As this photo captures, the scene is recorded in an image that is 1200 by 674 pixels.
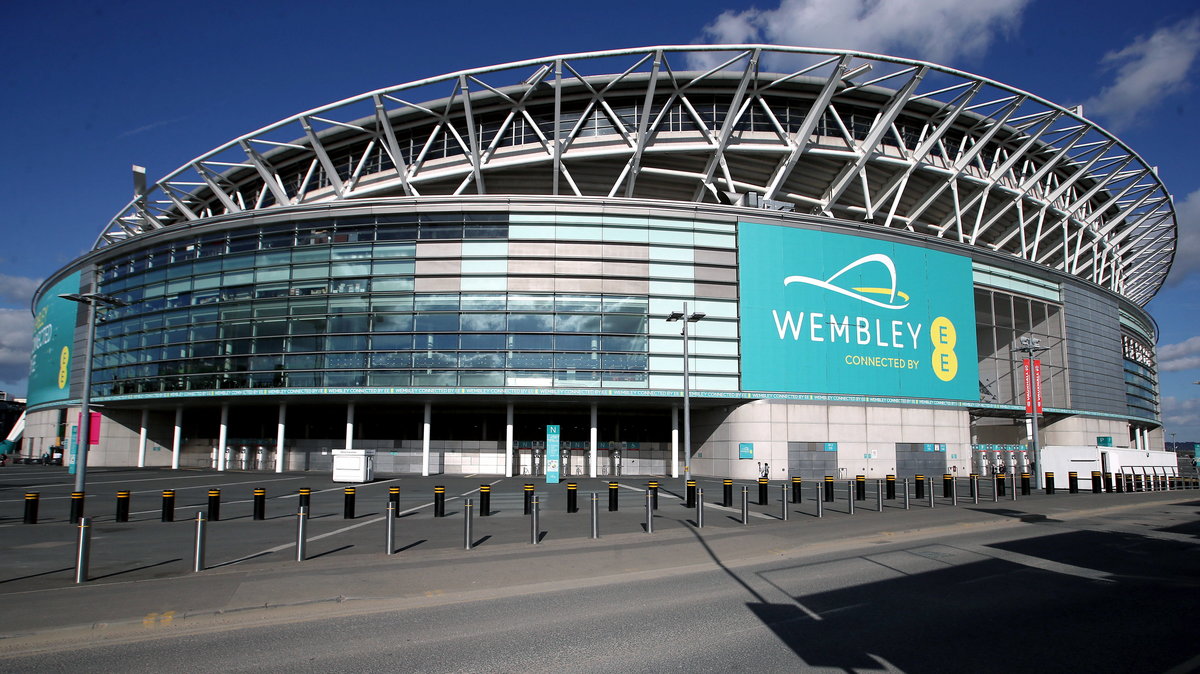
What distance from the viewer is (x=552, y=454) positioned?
111 ft

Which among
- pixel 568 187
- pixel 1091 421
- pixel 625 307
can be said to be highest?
pixel 568 187

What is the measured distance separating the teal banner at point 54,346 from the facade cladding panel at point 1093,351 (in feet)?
244

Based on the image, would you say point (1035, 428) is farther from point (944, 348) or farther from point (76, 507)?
point (76, 507)

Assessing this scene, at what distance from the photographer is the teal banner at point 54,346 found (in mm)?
53406

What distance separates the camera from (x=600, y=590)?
994cm

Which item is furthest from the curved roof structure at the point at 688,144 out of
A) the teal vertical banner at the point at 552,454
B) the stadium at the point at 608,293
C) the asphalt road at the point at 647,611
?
the asphalt road at the point at 647,611

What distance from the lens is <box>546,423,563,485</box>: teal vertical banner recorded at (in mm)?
33156

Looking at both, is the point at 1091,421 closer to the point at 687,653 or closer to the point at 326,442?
the point at 326,442

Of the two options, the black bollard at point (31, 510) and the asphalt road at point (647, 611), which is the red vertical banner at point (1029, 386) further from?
the black bollard at point (31, 510)

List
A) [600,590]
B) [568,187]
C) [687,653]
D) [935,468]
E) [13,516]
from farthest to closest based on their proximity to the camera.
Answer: [568,187], [935,468], [13,516], [600,590], [687,653]

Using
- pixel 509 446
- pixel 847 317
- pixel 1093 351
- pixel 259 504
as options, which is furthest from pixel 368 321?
pixel 1093 351

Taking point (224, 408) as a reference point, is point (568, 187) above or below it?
above

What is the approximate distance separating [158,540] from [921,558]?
14.6m

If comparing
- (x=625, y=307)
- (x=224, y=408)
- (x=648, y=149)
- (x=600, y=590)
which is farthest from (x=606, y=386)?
(x=600, y=590)
